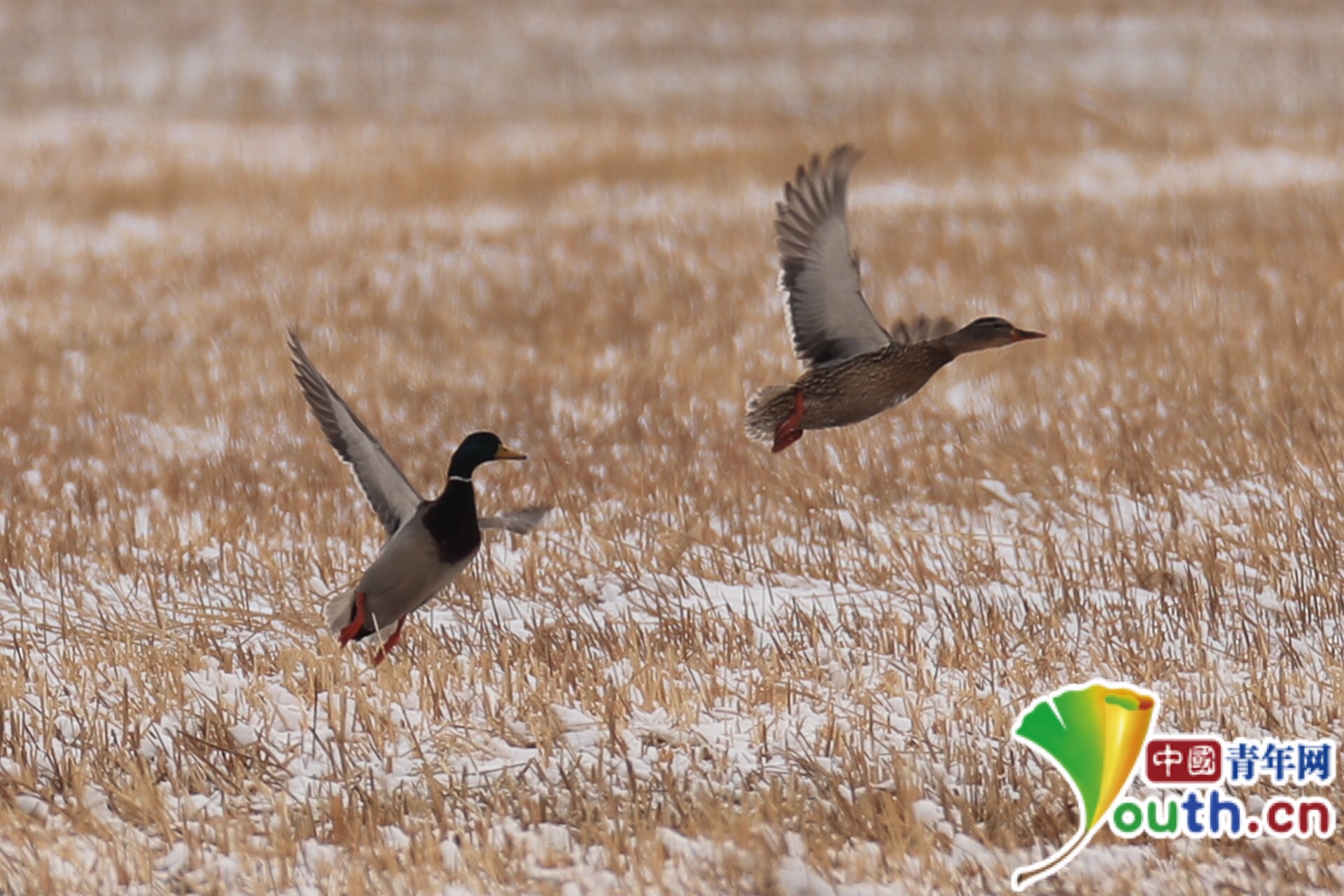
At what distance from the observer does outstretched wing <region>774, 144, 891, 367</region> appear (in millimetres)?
5508

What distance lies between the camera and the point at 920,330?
5.82 m

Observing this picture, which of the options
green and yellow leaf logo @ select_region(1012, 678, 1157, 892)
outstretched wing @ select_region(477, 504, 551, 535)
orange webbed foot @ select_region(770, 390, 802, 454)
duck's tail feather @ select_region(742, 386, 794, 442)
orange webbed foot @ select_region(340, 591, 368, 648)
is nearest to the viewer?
green and yellow leaf logo @ select_region(1012, 678, 1157, 892)

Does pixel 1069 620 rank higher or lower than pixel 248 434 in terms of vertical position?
lower

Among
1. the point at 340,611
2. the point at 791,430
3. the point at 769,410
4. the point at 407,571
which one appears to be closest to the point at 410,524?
the point at 407,571

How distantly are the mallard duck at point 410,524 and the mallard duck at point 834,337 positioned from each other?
1.08 m

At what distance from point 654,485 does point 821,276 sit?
2.34 meters

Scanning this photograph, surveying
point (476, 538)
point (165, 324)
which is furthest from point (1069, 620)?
point (165, 324)

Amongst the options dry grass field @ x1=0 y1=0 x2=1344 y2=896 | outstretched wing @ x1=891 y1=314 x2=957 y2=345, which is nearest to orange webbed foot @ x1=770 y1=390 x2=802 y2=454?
outstretched wing @ x1=891 y1=314 x2=957 y2=345

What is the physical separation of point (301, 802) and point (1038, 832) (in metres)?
1.87

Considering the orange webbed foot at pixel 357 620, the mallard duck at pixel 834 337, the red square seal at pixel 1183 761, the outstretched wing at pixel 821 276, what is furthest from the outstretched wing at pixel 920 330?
the orange webbed foot at pixel 357 620

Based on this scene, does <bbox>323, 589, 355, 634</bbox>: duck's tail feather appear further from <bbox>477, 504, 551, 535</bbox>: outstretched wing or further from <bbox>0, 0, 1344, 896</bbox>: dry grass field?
<bbox>477, 504, 551, 535</bbox>: outstretched wing

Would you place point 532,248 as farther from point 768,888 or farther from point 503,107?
point 768,888

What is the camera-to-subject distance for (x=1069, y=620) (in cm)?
597

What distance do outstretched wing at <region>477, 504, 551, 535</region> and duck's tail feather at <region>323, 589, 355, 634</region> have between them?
61 centimetres
